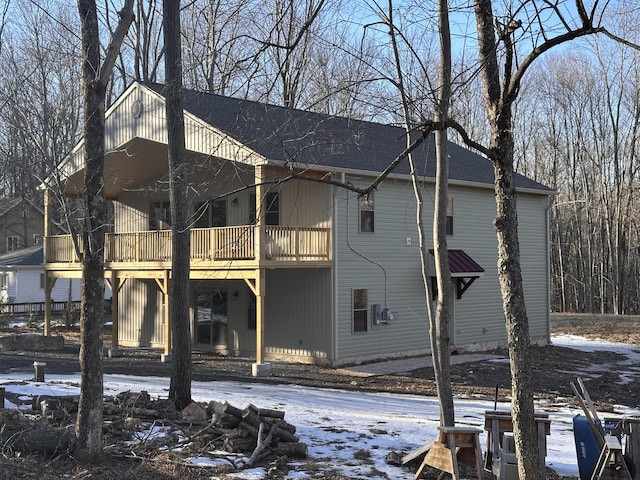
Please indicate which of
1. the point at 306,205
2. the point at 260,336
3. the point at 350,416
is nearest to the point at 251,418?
the point at 350,416

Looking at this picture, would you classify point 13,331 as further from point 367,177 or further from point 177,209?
point 177,209

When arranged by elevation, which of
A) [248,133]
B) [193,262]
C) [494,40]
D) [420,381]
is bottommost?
[420,381]

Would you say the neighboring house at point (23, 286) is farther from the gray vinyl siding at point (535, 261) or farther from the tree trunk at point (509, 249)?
the tree trunk at point (509, 249)

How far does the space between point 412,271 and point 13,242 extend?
128 ft

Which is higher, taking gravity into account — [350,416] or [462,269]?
[462,269]

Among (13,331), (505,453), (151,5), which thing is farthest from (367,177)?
(151,5)

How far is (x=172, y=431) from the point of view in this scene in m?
9.48

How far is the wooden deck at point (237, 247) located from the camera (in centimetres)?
1850

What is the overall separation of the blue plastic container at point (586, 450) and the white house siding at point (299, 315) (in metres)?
12.0

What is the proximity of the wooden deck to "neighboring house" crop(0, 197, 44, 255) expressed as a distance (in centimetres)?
3142

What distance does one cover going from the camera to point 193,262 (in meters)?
19.8

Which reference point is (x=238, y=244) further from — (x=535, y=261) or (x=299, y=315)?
(x=535, y=261)

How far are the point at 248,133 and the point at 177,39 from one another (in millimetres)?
6198

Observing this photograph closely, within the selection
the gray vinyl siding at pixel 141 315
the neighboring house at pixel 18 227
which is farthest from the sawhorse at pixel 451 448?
the neighboring house at pixel 18 227
